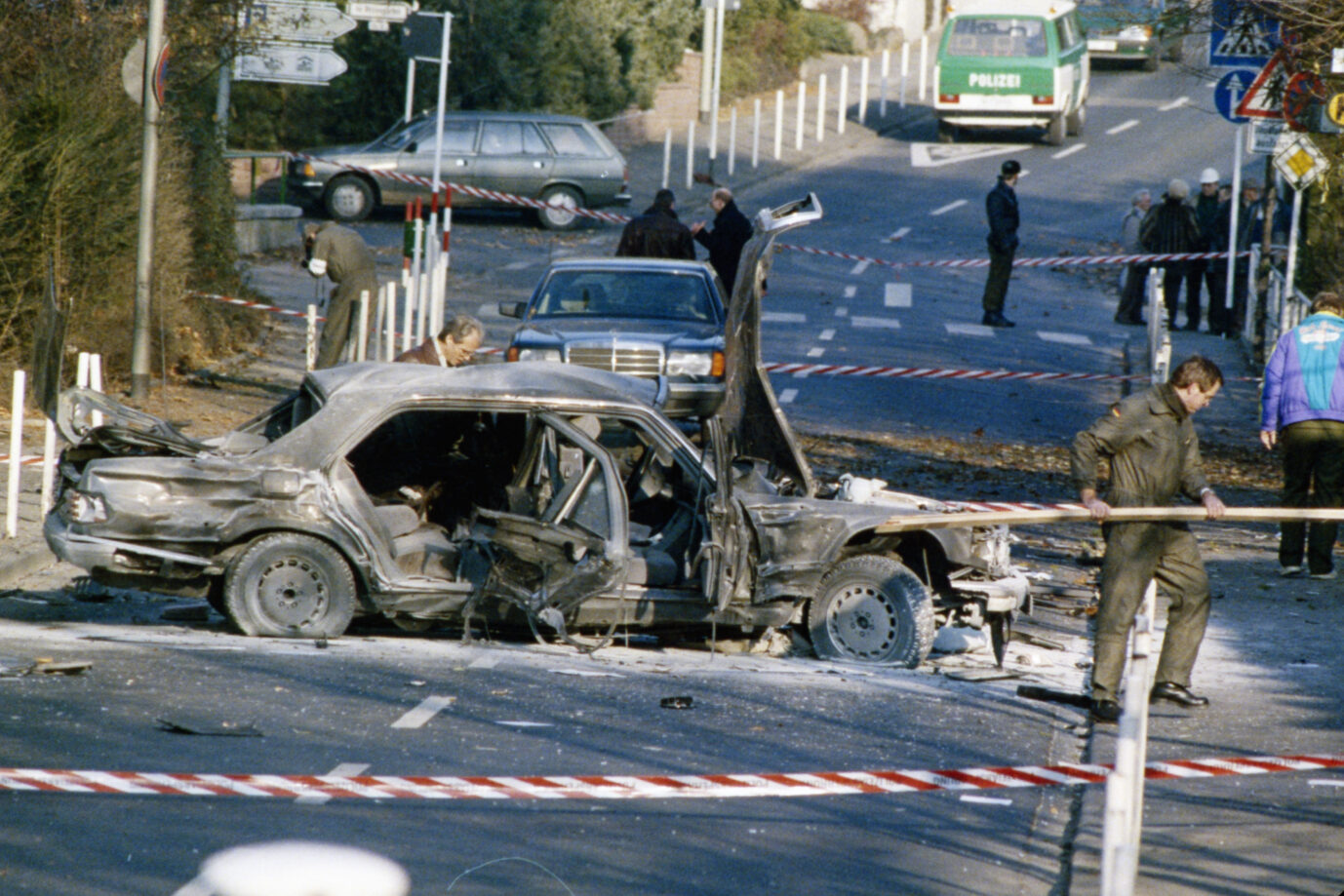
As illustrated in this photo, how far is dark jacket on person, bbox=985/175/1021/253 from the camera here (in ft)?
68.3

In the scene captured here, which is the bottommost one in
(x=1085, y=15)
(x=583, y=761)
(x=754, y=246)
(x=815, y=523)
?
(x=583, y=761)

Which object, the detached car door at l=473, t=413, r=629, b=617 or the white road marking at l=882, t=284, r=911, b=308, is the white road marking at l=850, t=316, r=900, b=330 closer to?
the white road marking at l=882, t=284, r=911, b=308

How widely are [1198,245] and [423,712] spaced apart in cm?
1627

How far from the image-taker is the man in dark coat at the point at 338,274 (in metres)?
16.4

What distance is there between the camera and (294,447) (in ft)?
29.1

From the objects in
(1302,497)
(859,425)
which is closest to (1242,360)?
(859,425)

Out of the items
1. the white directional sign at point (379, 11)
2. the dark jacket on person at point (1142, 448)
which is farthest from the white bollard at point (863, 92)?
the dark jacket on person at point (1142, 448)

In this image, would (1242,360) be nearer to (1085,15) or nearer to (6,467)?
(1085,15)

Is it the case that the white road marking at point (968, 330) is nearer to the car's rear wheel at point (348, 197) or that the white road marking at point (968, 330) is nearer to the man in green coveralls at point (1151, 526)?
the car's rear wheel at point (348, 197)

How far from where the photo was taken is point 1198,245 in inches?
849

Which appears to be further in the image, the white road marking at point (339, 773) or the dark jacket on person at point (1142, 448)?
the dark jacket on person at point (1142, 448)

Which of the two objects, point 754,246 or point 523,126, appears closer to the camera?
point 754,246

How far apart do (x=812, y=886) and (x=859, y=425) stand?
1107 cm

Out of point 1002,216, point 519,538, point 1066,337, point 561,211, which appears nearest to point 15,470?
point 519,538
